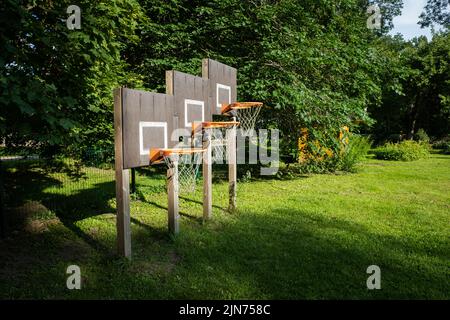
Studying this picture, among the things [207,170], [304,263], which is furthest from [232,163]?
[304,263]

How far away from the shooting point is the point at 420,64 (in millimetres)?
32812

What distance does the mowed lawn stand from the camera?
4746 mm

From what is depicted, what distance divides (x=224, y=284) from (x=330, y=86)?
9690 mm

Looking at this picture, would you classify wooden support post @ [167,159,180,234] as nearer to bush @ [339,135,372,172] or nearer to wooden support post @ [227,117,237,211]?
wooden support post @ [227,117,237,211]

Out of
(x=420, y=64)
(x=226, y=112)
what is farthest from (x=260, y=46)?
(x=420, y=64)

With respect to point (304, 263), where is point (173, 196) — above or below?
above

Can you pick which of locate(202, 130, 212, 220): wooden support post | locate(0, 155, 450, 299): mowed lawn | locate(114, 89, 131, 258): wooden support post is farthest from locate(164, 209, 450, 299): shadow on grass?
locate(114, 89, 131, 258): wooden support post

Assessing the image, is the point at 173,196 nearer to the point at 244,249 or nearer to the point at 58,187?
the point at 244,249

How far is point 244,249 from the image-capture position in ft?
20.3

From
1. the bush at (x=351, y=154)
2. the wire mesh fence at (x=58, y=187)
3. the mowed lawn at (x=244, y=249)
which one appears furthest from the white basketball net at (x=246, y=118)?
the bush at (x=351, y=154)

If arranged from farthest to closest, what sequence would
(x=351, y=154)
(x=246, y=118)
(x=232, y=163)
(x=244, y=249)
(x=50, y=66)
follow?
(x=351, y=154), (x=246, y=118), (x=232, y=163), (x=50, y=66), (x=244, y=249)

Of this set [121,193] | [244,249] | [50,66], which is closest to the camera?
[121,193]

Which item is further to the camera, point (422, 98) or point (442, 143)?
point (422, 98)
